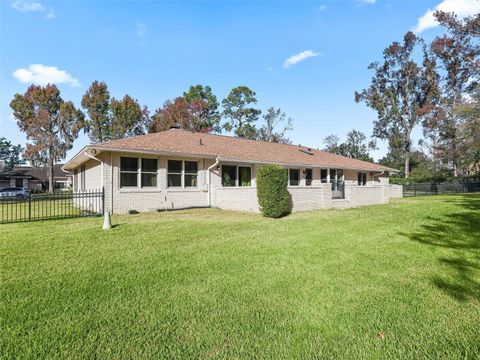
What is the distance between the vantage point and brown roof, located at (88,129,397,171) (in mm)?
12820

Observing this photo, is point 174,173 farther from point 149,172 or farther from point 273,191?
point 273,191

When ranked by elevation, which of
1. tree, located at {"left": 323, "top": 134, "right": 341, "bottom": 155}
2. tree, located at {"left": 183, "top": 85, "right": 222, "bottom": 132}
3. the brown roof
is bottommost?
the brown roof

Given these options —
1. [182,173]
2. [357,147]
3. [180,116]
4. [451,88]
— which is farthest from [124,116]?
[451,88]

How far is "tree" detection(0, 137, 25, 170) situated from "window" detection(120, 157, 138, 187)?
68.6 m

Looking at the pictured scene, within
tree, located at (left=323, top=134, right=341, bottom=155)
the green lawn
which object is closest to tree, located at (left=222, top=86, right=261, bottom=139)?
tree, located at (left=323, top=134, right=341, bottom=155)

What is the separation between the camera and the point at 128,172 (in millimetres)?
12344

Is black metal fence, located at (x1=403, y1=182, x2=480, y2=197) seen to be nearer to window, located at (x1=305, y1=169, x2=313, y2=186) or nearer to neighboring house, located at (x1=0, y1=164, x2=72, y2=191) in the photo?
window, located at (x1=305, y1=169, x2=313, y2=186)

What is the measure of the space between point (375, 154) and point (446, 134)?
1561cm

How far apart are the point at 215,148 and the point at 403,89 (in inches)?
1463

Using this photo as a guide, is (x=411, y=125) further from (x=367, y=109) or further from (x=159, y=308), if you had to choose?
(x=159, y=308)

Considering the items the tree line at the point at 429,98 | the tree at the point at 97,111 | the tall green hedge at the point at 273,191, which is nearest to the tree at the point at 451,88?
the tree line at the point at 429,98

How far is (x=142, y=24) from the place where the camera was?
1134 cm

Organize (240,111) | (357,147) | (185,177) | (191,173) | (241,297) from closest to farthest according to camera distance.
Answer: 1. (241,297)
2. (185,177)
3. (191,173)
4. (240,111)
5. (357,147)

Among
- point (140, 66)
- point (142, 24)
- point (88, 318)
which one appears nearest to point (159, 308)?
point (88, 318)
